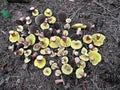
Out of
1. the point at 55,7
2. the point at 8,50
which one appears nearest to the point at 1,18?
the point at 8,50

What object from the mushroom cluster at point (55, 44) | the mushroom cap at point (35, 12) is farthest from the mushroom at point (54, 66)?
the mushroom cap at point (35, 12)

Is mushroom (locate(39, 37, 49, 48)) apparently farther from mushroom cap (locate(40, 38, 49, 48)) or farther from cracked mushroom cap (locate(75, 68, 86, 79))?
cracked mushroom cap (locate(75, 68, 86, 79))

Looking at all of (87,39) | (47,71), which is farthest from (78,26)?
(47,71)

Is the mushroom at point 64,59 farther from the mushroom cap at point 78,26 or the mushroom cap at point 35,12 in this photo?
the mushroom cap at point 35,12

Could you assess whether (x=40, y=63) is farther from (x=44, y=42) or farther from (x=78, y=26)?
(x=78, y=26)

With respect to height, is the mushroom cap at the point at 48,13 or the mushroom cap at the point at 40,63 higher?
the mushroom cap at the point at 48,13

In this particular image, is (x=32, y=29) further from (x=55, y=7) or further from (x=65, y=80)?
(x=65, y=80)
